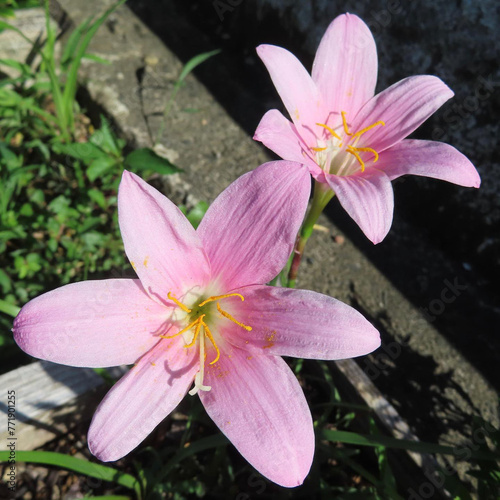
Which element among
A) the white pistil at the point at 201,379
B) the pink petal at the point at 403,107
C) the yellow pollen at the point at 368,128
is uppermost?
the pink petal at the point at 403,107

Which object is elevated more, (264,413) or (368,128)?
(368,128)

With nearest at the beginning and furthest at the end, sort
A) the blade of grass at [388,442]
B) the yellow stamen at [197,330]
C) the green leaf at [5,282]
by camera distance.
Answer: the yellow stamen at [197,330], the blade of grass at [388,442], the green leaf at [5,282]

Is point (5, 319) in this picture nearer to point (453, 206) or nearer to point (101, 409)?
point (101, 409)

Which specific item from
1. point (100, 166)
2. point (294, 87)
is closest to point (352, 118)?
point (294, 87)

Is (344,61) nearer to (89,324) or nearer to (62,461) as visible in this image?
(89,324)

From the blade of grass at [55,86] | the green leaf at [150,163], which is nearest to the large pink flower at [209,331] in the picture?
the green leaf at [150,163]

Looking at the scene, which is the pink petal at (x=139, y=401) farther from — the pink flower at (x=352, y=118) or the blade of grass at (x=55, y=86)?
the blade of grass at (x=55, y=86)

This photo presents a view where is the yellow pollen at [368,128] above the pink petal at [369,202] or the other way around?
above
